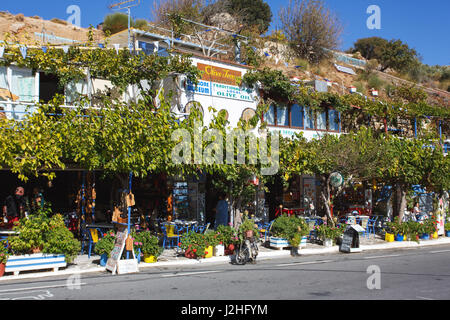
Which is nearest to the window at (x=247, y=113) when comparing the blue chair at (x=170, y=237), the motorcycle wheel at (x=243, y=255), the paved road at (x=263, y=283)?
the blue chair at (x=170, y=237)

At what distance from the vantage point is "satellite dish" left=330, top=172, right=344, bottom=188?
17.3 metres

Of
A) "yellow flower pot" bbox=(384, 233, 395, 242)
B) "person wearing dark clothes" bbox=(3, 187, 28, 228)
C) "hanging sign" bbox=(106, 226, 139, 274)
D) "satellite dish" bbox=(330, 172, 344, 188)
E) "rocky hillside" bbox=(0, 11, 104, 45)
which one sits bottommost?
"yellow flower pot" bbox=(384, 233, 395, 242)

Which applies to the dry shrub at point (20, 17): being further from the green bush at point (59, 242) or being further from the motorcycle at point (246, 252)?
the motorcycle at point (246, 252)

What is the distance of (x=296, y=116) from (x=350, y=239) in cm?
774

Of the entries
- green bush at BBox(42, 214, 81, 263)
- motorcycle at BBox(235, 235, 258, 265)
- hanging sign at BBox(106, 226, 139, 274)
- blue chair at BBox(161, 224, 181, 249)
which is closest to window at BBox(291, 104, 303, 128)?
blue chair at BBox(161, 224, 181, 249)

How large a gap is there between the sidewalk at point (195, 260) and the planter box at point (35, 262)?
0.15m

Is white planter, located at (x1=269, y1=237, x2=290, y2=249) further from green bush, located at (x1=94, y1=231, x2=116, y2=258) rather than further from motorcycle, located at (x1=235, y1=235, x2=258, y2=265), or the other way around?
green bush, located at (x1=94, y1=231, x2=116, y2=258)

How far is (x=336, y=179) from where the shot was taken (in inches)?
685

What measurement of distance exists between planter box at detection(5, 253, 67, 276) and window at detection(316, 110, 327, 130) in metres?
15.1

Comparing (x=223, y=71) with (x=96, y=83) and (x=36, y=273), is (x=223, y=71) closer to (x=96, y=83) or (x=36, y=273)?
(x=96, y=83)

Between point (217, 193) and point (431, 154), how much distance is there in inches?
377

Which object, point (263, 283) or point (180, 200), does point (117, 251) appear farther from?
point (180, 200)

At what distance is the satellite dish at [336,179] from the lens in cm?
1730
